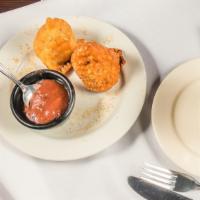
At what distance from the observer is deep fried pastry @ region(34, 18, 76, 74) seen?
1.10 meters

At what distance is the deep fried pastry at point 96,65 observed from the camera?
107cm

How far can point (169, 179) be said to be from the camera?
1.03 m

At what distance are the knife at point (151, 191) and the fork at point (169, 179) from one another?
0.5 inches

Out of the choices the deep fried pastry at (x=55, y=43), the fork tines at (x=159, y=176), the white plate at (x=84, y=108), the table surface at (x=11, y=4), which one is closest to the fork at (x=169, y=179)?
the fork tines at (x=159, y=176)

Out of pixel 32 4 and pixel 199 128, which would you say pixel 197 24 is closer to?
pixel 199 128

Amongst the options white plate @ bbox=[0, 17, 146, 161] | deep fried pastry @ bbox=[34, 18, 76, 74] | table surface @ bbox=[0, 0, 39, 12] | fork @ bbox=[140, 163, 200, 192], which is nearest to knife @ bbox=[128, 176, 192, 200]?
fork @ bbox=[140, 163, 200, 192]

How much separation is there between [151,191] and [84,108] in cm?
27

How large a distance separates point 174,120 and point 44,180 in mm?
353

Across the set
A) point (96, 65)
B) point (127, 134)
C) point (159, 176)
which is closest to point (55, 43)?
point (96, 65)

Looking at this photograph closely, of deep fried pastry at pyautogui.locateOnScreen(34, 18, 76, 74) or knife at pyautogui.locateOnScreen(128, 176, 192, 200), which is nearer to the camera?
knife at pyautogui.locateOnScreen(128, 176, 192, 200)

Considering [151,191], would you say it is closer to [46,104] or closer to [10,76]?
[46,104]

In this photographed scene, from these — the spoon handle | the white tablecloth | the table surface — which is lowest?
the white tablecloth

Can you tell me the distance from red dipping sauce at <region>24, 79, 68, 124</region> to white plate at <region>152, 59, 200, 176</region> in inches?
9.0

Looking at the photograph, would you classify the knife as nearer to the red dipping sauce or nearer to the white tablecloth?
the white tablecloth
